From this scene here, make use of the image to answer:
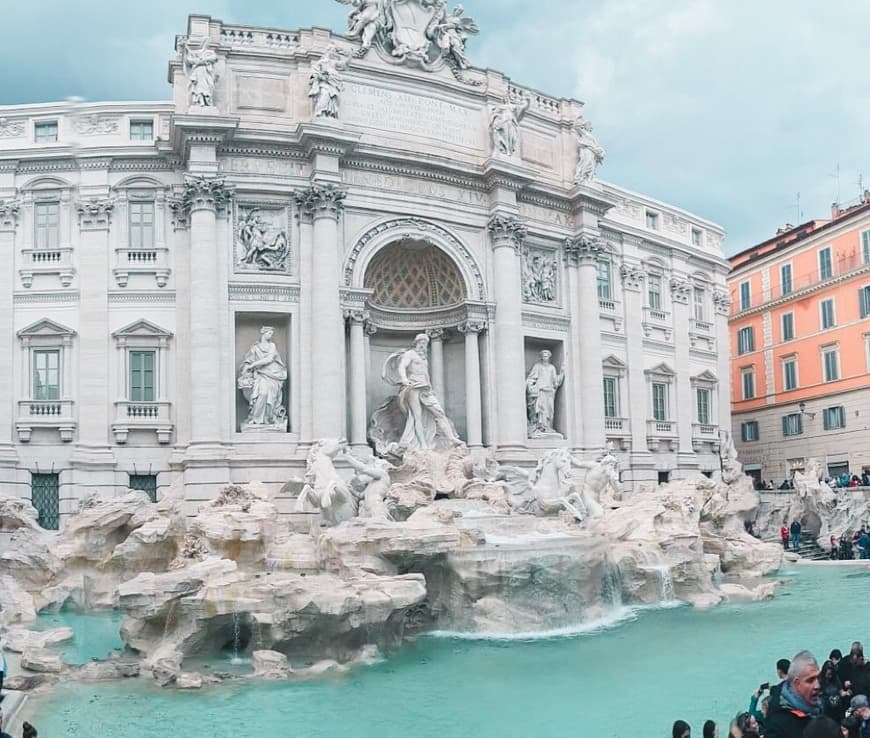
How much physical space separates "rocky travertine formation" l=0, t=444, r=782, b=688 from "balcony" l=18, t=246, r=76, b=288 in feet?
19.0

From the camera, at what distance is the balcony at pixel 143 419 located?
23.2 metres

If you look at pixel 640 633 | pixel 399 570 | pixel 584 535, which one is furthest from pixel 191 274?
pixel 640 633

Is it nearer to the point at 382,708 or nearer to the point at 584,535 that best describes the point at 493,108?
the point at 584,535

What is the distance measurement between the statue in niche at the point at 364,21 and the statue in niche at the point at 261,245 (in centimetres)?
540

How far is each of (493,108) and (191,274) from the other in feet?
32.1

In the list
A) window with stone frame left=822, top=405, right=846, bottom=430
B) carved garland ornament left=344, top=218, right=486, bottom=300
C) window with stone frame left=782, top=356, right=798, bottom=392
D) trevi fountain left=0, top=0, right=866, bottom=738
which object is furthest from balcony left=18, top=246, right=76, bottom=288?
window with stone frame left=782, top=356, right=798, bottom=392

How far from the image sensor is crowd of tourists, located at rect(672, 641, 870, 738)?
5.57m

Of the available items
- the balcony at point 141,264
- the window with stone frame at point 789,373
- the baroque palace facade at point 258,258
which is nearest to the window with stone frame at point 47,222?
the baroque palace facade at point 258,258

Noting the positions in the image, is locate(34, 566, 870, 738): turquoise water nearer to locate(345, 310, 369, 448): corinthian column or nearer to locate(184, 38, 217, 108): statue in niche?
locate(345, 310, 369, 448): corinthian column

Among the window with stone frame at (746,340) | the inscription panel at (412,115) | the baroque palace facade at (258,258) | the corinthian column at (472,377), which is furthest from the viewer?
the window with stone frame at (746,340)

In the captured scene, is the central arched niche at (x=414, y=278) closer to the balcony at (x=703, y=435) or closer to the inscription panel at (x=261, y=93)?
the inscription panel at (x=261, y=93)

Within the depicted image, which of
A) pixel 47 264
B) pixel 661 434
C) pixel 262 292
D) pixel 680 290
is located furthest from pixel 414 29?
pixel 661 434

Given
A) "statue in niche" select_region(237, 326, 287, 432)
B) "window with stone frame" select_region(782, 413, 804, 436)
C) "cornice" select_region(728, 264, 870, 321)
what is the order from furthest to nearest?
"window with stone frame" select_region(782, 413, 804, 436)
"cornice" select_region(728, 264, 870, 321)
"statue in niche" select_region(237, 326, 287, 432)

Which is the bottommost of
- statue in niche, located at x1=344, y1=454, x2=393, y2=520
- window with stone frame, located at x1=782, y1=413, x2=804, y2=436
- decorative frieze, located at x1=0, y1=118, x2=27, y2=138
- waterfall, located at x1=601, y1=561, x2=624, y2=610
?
waterfall, located at x1=601, y1=561, x2=624, y2=610
